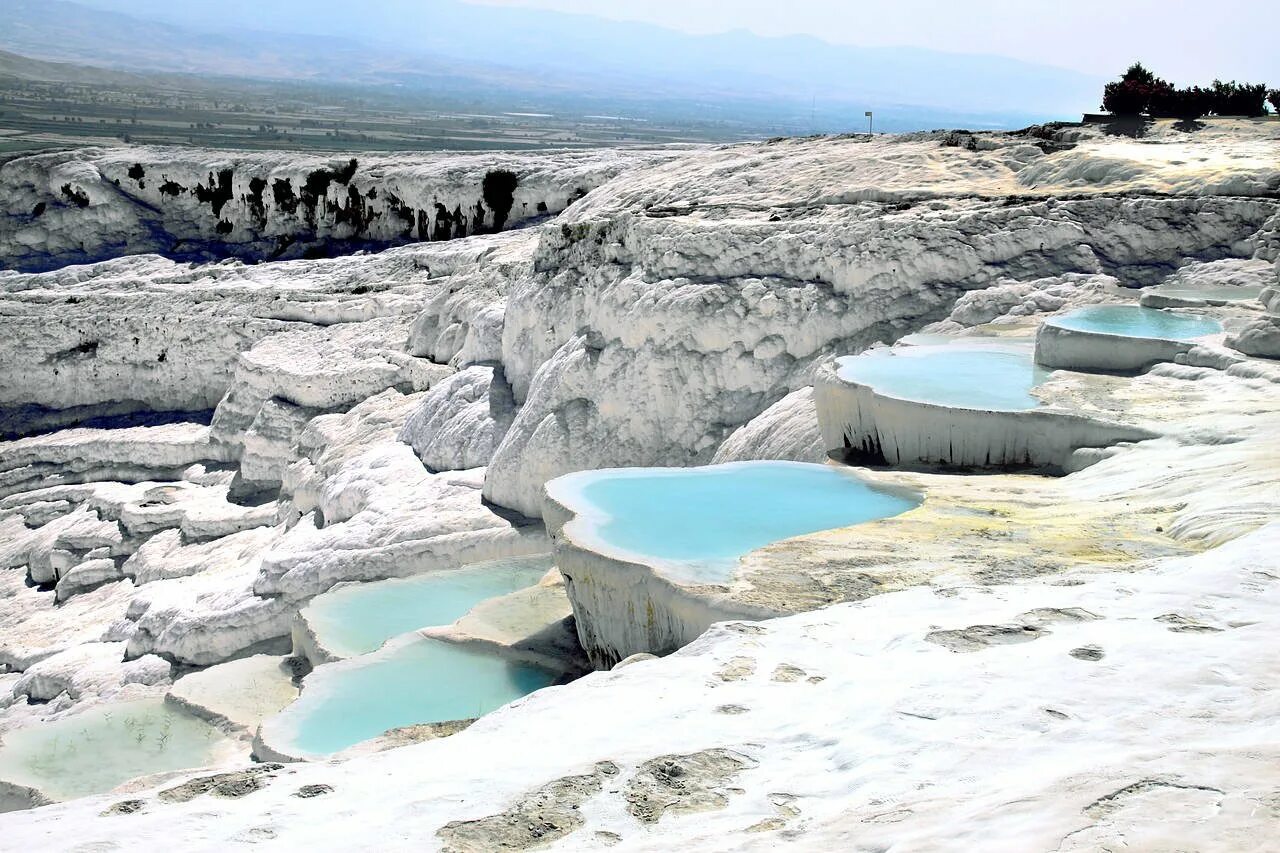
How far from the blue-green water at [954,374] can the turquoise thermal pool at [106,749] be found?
5.40 m

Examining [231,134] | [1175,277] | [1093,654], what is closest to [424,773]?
[1093,654]

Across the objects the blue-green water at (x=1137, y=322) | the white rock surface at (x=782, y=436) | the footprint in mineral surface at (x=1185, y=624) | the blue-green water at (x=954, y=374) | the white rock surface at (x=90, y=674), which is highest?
the blue-green water at (x=1137, y=322)

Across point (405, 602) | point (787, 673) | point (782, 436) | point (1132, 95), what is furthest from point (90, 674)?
point (1132, 95)

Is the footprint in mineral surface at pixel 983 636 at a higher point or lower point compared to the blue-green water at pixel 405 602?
higher

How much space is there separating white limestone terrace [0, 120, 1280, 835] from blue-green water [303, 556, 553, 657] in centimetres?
67

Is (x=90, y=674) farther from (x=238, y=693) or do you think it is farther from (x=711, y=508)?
(x=711, y=508)

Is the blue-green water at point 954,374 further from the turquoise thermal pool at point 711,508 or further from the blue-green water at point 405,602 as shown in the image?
the blue-green water at point 405,602

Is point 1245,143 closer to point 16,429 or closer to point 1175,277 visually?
point 1175,277

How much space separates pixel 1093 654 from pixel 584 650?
362cm

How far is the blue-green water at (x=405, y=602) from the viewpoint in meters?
9.39

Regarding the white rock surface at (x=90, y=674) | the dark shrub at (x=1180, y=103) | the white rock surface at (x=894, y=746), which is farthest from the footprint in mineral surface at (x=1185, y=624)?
the dark shrub at (x=1180, y=103)

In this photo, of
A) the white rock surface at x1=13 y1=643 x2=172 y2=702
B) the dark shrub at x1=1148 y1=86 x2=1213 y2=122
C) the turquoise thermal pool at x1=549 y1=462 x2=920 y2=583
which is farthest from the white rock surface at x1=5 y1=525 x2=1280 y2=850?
the dark shrub at x1=1148 y1=86 x2=1213 y2=122

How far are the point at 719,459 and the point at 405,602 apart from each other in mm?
3142

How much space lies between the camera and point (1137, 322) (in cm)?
985
